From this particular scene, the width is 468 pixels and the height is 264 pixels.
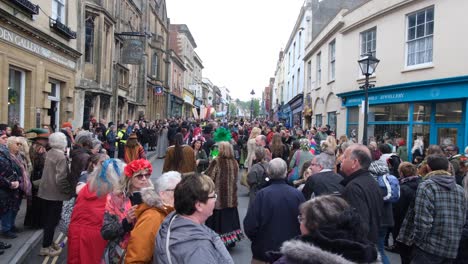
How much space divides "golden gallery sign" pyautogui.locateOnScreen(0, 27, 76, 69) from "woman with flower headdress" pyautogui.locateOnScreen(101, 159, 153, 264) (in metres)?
9.57

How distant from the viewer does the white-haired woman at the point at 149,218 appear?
2955 millimetres

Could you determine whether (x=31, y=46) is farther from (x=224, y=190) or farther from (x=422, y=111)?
(x=422, y=111)

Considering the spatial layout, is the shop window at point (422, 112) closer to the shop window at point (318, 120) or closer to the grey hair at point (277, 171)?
the shop window at point (318, 120)

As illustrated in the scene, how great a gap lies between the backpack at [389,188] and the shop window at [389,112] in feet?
37.0

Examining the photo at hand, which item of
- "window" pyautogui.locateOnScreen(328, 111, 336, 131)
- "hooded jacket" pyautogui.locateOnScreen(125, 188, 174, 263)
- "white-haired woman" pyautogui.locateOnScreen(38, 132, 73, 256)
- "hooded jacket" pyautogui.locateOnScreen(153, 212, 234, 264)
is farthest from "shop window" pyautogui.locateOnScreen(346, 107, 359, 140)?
"hooded jacket" pyautogui.locateOnScreen(153, 212, 234, 264)

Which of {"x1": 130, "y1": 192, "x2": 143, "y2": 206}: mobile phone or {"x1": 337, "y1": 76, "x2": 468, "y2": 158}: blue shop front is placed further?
{"x1": 337, "y1": 76, "x2": 468, "y2": 158}: blue shop front

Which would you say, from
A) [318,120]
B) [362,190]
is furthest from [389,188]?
[318,120]

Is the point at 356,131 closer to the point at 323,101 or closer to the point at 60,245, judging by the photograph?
the point at 323,101

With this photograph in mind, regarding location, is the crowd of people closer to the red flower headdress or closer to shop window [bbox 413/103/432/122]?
the red flower headdress

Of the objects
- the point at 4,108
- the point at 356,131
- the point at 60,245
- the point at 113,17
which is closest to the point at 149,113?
the point at 113,17

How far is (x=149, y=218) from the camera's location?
305 cm

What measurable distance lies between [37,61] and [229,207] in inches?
403

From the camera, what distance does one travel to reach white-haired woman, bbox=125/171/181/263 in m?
2.96

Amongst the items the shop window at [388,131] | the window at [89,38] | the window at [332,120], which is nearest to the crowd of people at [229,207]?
the shop window at [388,131]
